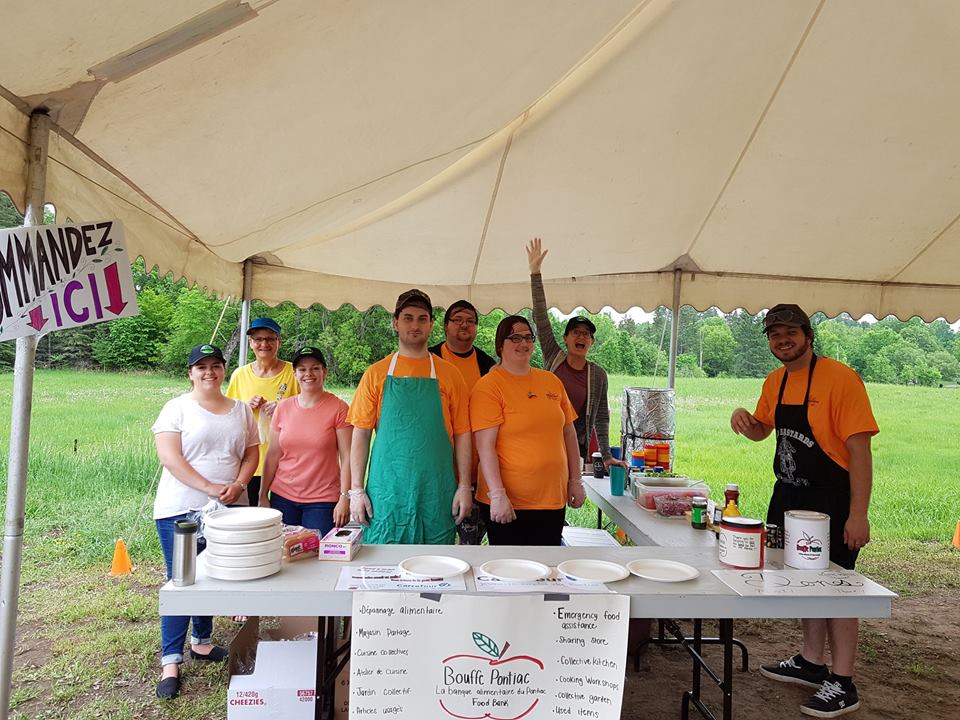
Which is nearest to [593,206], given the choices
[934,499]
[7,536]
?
[7,536]

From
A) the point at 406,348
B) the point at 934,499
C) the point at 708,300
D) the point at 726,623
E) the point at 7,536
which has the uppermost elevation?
the point at 708,300

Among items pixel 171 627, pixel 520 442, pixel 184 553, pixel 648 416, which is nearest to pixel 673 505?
pixel 520 442

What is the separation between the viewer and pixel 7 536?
187 cm

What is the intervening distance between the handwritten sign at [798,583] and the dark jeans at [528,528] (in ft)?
2.60

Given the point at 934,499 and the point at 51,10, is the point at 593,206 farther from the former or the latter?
the point at 934,499

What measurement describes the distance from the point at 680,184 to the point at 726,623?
2.46 metres

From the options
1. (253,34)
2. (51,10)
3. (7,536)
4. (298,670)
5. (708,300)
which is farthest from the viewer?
(708,300)

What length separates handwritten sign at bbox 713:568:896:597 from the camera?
1.85m

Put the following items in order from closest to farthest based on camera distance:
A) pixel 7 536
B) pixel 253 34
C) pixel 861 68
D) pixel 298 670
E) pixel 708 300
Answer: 1. pixel 253 34
2. pixel 7 536
3. pixel 298 670
4. pixel 861 68
5. pixel 708 300

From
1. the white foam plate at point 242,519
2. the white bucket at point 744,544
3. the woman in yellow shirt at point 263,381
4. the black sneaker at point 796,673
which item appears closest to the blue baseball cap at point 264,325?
the woman in yellow shirt at point 263,381

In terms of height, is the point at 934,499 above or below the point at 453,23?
below

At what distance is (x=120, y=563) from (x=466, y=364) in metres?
3.88

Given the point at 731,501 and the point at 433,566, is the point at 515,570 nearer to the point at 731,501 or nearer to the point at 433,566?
the point at 433,566

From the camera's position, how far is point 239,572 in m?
1.81
